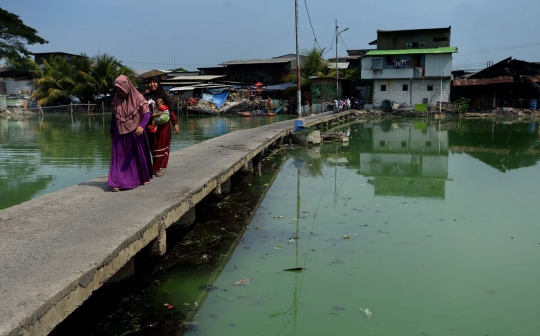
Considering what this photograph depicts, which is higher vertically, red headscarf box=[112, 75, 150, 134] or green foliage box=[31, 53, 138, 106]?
green foliage box=[31, 53, 138, 106]

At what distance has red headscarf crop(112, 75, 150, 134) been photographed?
17.1 ft

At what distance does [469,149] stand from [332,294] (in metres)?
11.5

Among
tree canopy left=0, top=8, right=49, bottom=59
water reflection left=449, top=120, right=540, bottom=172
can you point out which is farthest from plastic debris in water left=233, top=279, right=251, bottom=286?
tree canopy left=0, top=8, right=49, bottom=59

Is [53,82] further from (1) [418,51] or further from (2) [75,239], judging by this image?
(2) [75,239]

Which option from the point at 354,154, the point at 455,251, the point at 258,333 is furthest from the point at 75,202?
the point at 354,154

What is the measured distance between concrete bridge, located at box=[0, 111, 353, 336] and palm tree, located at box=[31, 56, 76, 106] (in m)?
A: 34.9

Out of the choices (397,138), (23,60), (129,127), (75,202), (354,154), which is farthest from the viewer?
(23,60)

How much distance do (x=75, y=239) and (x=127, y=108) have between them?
6.85ft

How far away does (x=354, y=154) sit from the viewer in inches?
514

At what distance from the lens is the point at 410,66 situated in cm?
3209

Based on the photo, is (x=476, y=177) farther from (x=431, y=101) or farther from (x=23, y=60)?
(x=23, y=60)

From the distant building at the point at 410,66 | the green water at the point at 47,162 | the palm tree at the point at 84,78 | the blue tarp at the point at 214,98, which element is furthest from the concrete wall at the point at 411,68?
the palm tree at the point at 84,78

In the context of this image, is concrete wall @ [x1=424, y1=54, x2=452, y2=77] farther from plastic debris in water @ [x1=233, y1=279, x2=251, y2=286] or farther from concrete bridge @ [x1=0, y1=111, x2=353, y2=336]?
plastic debris in water @ [x1=233, y1=279, x2=251, y2=286]

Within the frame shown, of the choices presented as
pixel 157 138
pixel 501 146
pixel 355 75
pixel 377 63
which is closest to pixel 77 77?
pixel 355 75
